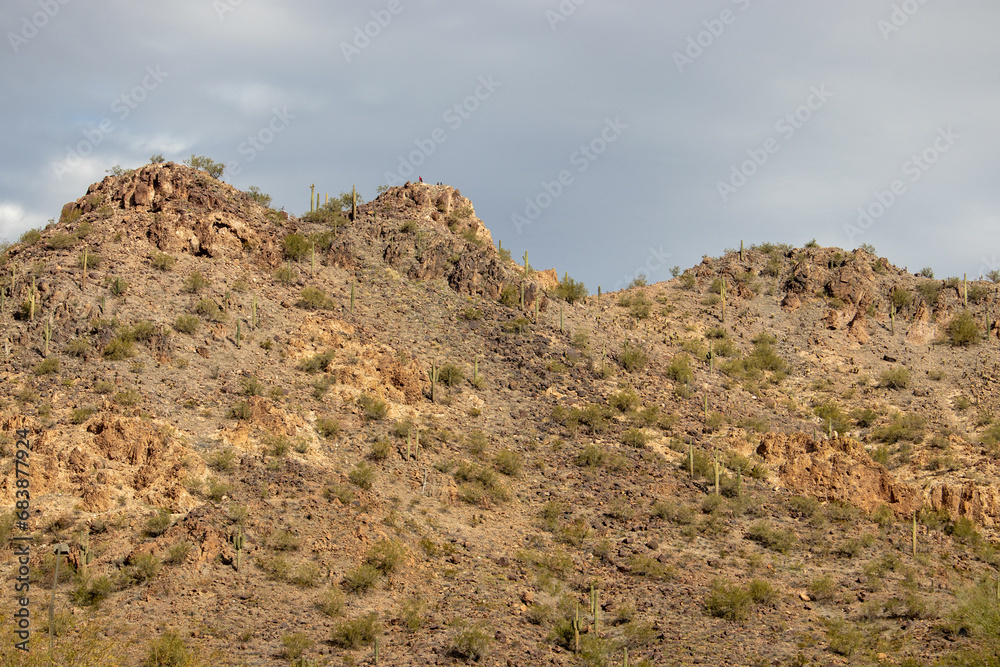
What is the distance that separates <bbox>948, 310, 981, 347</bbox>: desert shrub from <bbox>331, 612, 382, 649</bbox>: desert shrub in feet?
125

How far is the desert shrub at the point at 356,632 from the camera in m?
22.4

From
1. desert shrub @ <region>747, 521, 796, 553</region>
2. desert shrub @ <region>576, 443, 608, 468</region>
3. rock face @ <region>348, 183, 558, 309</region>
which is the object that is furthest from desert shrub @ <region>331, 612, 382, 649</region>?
rock face @ <region>348, 183, 558, 309</region>

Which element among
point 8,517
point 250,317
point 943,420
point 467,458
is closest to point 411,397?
point 467,458

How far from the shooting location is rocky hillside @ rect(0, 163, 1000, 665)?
23328mm

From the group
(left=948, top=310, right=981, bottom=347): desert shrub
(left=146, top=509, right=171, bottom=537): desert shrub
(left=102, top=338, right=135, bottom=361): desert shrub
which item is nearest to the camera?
(left=146, top=509, right=171, bottom=537): desert shrub

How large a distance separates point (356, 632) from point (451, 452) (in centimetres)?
1116

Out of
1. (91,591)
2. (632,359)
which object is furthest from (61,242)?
(632,359)

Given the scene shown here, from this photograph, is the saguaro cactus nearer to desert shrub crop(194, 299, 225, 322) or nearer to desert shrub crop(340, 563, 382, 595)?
desert shrub crop(340, 563, 382, 595)

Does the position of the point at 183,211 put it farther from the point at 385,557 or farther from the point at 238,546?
→ the point at 385,557

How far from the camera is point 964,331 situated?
4788cm

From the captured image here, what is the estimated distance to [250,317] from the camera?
37.0 metres

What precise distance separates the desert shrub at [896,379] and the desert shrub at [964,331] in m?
6.26

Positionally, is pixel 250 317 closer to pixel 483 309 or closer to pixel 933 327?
pixel 483 309

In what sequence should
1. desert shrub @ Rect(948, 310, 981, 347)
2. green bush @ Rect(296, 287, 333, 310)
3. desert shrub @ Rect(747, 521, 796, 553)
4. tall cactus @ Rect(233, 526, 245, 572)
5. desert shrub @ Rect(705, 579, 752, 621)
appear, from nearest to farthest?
tall cactus @ Rect(233, 526, 245, 572), desert shrub @ Rect(705, 579, 752, 621), desert shrub @ Rect(747, 521, 796, 553), green bush @ Rect(296, 287, 333, 310), desert shrub @ Rect(948, 310, 981, 347)
